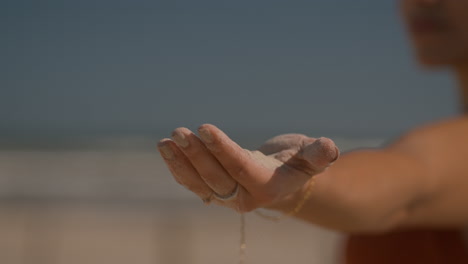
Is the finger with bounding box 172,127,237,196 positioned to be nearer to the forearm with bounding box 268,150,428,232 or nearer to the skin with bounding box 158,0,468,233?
the skin with bounding box 158,0,468,233

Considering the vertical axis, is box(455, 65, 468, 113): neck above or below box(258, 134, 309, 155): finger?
above

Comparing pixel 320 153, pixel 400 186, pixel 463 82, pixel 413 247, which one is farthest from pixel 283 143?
pixel 463 82

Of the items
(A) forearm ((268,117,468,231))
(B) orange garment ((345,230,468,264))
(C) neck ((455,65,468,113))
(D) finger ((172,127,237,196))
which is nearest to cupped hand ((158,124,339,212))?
(D) finger ((172,127,237,196))

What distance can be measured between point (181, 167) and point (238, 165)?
0.10m

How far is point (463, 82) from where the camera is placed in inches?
92.9

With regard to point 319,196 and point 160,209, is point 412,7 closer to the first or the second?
point 319,196

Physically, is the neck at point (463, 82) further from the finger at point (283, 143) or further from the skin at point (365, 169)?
the finger at point (283, 143)

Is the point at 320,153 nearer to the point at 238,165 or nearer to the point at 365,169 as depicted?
the point at 238,165

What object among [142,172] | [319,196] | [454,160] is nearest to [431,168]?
[454,160]

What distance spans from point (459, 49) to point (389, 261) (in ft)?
2.27

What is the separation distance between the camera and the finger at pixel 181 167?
1210mm

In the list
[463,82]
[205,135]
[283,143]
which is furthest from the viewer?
[463,82]

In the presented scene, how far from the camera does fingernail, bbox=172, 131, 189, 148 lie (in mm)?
1156

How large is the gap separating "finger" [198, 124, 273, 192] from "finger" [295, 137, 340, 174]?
3.0 inches
